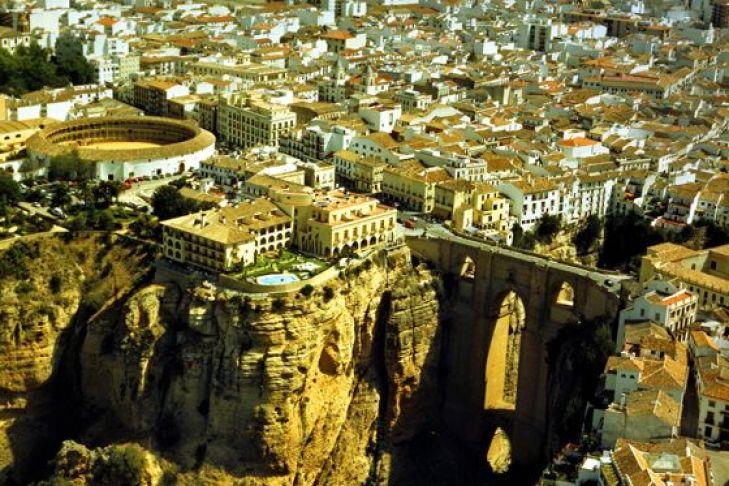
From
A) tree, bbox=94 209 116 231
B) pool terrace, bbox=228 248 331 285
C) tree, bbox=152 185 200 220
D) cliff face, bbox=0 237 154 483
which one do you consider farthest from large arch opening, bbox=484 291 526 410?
tree, bbox=94 209 116 231

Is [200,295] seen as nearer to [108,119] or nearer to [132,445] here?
[132,445]

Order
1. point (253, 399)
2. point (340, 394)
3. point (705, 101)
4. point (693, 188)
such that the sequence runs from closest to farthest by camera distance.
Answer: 1. point (253, 399)
2. point (340, 394)
3. point (693, 188)
4. point (705, 101)

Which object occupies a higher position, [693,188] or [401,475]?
[693,188]

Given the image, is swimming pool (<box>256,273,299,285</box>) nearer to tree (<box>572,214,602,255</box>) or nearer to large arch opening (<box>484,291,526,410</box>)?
large arch opening (<box>484,291,526,410</box>)

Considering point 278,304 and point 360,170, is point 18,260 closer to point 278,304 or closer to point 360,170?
point 278,304

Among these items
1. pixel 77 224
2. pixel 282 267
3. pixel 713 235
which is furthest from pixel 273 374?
pixel 713 235

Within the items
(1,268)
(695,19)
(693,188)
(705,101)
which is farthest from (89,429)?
(695,19)
